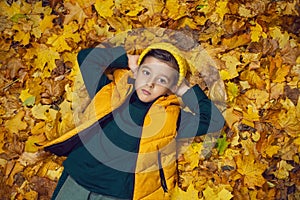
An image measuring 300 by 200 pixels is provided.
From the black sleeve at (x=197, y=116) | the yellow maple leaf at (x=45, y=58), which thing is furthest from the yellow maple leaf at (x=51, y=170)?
the black sleeve at (x=197, y=116)

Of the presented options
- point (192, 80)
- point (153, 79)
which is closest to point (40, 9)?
point (153, 79)

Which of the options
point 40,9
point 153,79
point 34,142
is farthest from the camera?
point 40,9

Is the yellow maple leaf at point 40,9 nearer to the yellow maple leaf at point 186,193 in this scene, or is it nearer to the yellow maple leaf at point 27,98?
the yellow maple leaf at point 27,98

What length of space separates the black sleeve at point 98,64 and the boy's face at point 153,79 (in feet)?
0.33

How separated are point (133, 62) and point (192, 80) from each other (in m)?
0.24

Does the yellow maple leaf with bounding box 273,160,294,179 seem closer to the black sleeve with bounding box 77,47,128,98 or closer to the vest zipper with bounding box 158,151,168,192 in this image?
the vest zipper with bounding box 158,151,168,192

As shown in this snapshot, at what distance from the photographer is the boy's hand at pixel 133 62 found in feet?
6.61

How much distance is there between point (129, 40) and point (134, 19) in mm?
97

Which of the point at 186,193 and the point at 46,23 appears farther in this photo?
the point at 46,23

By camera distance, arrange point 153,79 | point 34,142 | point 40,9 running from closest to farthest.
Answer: point 153,79
point 34,142
point 40,9

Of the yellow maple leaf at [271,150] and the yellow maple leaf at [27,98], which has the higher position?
the yellow maple leaf at [27,98]

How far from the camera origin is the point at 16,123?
208 cm

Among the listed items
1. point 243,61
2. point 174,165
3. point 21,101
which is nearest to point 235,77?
point 243,61

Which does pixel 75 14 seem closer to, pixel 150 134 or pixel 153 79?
pixel 153 79
